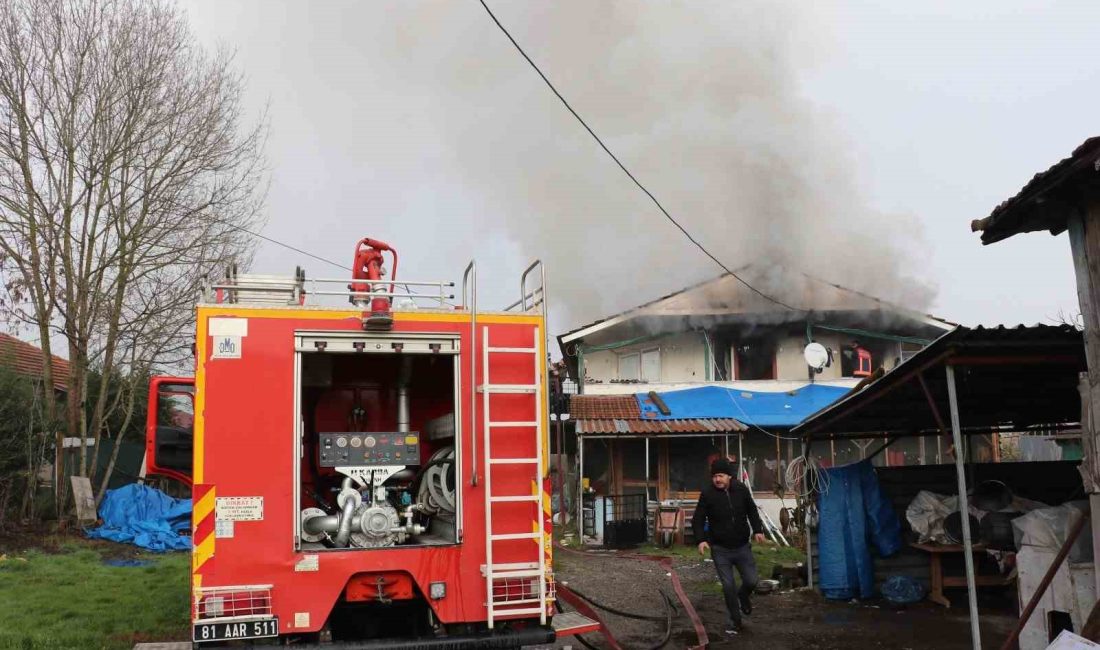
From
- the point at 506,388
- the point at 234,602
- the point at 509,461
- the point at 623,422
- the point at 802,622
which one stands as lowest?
the point at 802,622

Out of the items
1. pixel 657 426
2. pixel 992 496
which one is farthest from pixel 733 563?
pixel 657 426

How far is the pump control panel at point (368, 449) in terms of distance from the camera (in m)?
5.89

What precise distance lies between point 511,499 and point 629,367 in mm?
16704

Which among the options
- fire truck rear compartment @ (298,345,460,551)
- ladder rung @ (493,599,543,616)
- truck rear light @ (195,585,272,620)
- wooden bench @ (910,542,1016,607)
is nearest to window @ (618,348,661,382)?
wooden bench @ (910,542,1016,607)

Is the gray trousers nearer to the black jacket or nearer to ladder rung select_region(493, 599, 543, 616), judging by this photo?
the black jacket

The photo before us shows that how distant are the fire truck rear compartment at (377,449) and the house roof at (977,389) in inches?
155

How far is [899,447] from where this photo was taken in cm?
2083

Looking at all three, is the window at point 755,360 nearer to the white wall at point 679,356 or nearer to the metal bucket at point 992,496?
the white wall at point 679,356

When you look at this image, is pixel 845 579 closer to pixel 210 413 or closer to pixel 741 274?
pixel 210 413

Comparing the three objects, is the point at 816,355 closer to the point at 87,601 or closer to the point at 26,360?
the point at 87,601

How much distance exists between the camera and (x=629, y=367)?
22062mm

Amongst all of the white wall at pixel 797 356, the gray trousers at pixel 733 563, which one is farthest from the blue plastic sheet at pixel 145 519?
the white wall at pixel 797 356

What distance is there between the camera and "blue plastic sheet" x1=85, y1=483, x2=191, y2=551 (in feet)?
51.0

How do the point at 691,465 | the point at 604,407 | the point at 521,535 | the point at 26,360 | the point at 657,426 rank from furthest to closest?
1. the point at 26,360
2. the point at 604,407
3. the point at 691,465
4. the point at 657,426
5. the point at 521,535
